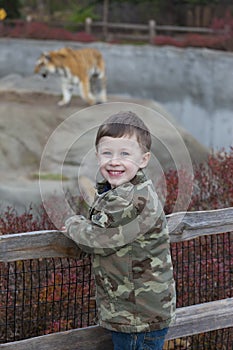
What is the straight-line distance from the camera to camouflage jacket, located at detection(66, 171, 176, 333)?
104 inches

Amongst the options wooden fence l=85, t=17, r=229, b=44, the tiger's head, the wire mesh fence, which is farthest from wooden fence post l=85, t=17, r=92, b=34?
the wire mesh fence

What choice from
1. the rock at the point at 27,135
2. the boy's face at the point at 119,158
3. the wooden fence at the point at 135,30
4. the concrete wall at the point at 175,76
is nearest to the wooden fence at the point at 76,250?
the boy's face at the point at 119,158

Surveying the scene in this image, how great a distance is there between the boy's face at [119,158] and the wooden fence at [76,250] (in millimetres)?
462

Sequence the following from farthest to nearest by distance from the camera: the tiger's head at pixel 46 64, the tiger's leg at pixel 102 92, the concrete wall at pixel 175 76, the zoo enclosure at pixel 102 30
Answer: the zoo enclosure at pixel 102 30 < the concrete wall at pixel 175 76 < the tiger's leg at pixel 102 92 < the tiger's head at pixel 46 64

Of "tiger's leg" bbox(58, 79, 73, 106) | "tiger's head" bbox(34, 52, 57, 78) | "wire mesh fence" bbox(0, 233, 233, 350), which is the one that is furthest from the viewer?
"tiger's leg" bbox(58, 79, 73, 106)

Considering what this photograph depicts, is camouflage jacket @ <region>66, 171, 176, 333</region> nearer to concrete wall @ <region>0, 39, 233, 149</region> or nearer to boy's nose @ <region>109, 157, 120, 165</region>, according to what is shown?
boy's nose @ <region>109, 157, 120, 165</region>

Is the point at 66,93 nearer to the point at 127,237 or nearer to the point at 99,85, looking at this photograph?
the point at 99,85

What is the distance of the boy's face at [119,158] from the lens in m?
2.66

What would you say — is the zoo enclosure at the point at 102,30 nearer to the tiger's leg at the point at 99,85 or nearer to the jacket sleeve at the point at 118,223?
the tiger's leg at the point at 99,85

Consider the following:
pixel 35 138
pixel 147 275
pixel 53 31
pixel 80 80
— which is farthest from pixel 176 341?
pixel 53 31

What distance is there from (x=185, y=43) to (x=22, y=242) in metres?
12.0

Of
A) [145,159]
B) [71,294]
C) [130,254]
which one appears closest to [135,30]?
[71,294]

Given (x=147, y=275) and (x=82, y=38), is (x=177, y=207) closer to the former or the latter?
(x=147, y=275)

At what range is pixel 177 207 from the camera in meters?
3.11
